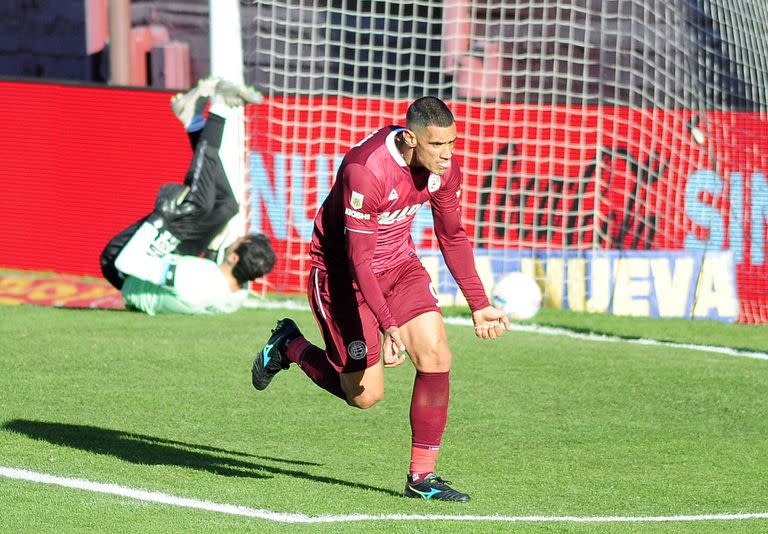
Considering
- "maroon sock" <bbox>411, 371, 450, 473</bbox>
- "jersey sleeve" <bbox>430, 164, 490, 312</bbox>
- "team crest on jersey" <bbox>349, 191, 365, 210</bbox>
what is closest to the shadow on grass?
"maroon sock" <bbox>411, 371, 450, 473</bbox>

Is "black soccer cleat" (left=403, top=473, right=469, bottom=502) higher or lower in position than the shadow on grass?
higher

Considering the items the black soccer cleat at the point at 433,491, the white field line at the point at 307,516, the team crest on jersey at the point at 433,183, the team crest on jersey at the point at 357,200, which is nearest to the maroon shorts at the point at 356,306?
the team crest on jersey at the point at 433,183

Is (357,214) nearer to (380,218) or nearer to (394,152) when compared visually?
(380,218)

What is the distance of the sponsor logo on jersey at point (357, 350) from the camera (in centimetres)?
657

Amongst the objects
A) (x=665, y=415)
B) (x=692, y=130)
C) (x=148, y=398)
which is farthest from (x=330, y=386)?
(x=692, y=130)

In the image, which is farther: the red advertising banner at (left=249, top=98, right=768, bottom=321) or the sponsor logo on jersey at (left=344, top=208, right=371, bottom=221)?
the red advertising banner at (left=249, top=98, right=768, bottom=321)

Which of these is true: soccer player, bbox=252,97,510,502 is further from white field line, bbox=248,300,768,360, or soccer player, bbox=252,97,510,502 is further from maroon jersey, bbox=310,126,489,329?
white field line, bbox=248,300,768,360

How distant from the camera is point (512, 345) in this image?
1130 cm

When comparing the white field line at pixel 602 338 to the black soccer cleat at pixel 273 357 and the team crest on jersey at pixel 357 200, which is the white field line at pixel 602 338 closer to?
the black soccer cleat at pixel 273 357

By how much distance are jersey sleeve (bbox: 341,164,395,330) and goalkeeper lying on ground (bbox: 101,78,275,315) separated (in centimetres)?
614

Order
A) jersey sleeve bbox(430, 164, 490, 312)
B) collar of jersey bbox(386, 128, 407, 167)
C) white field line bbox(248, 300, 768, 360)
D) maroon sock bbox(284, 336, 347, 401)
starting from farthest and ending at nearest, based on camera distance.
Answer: white field line bbox(248, 300, 768, 360), maroon sock bbox(284, 336, 347, 401), jersey sleeve bbox(430, 164, 490, 312), collar of jersey bbox(386, 128, 407, 167)

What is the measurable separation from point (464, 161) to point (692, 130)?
2553 mm

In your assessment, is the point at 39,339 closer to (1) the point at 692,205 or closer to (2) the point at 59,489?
(2) the point at 59,489

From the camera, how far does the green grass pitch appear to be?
6047mm
